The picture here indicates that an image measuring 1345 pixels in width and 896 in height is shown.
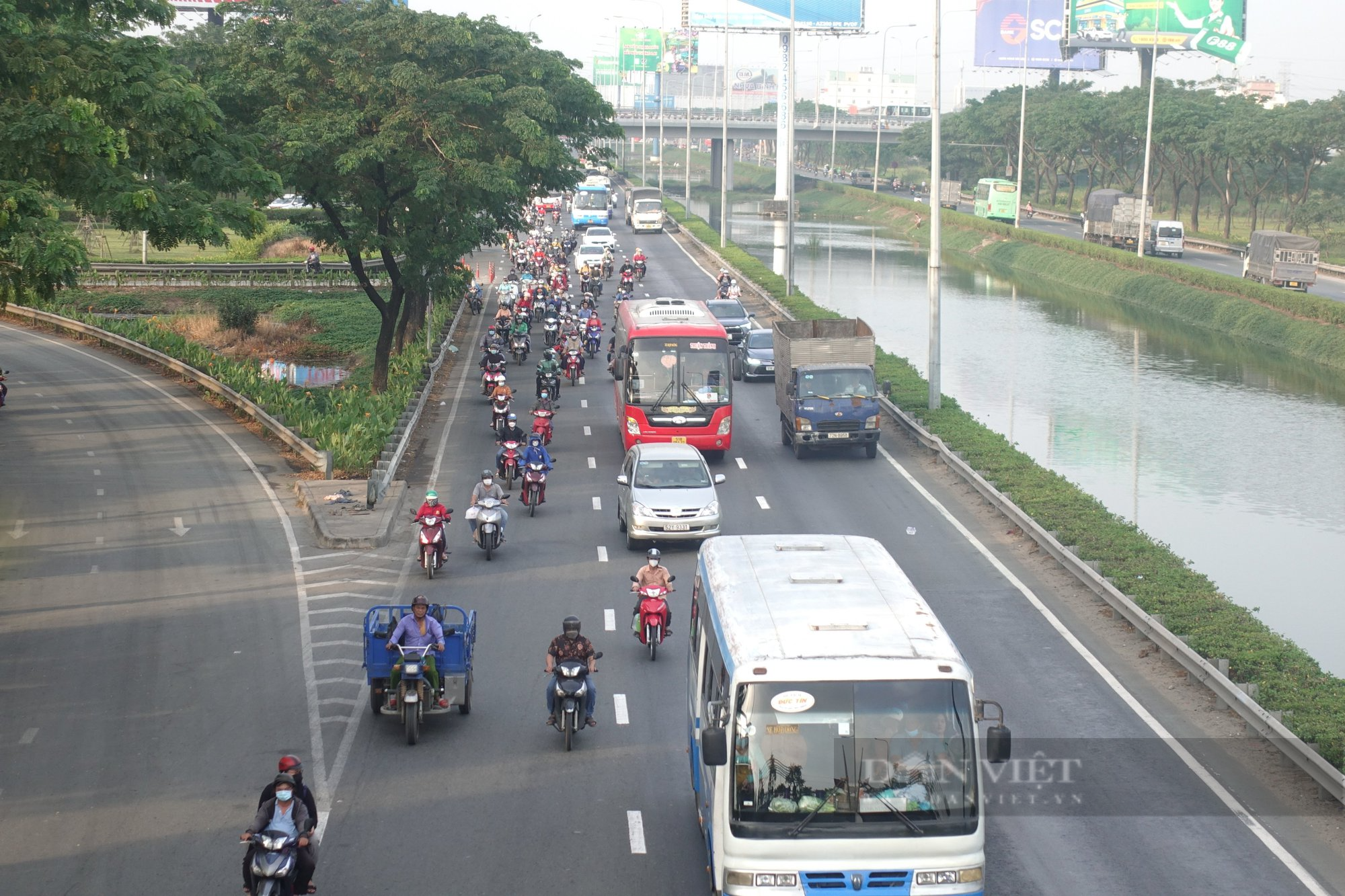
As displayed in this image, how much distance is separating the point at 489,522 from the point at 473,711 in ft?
22.1

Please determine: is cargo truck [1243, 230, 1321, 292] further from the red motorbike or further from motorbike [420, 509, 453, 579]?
motorbike [420, 509, 453, 579]

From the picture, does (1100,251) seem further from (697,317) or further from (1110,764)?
(1110,764)

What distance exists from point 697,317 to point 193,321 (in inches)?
1154

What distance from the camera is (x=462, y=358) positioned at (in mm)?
45938

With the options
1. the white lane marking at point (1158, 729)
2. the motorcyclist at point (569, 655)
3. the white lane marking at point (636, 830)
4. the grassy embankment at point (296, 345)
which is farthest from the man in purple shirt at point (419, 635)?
the grassy embankment at point (296, 345)

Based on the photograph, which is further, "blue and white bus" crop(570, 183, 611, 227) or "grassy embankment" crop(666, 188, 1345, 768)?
"blue and white bus" crop(570, 183, 611, 227)

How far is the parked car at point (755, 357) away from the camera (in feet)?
139

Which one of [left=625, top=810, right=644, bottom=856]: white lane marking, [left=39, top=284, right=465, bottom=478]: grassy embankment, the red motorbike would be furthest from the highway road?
[left=39, top=284, right=465, bottom=478]: grassy embankment

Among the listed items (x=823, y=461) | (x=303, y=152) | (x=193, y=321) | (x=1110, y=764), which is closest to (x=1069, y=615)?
(x=1110, y=764)

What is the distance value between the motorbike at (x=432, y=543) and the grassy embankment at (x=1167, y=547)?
387 inches

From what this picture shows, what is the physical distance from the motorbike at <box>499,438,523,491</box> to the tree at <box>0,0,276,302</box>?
316 inches

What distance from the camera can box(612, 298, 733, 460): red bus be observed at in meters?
30.6

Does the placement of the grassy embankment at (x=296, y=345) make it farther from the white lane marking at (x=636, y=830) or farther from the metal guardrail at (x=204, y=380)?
→ the white lane marking at (x=636, y=830)

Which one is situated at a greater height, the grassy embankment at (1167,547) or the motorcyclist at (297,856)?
the motorcyclist at (297,856)
